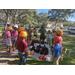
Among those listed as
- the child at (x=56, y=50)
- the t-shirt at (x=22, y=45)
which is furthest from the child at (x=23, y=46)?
the child at (x=56, y=50)

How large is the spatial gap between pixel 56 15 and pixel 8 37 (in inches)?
1122

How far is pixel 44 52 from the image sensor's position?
4.72 metres

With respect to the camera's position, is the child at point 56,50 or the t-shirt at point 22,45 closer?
the child at point 56,50

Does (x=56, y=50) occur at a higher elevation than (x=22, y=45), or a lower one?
lower

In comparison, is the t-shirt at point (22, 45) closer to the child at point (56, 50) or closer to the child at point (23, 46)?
the child at point (23, 46)

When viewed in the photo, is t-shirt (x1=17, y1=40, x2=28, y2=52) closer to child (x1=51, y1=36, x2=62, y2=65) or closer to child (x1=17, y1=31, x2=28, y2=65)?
child (x1=17, y1=31, x2=28, y2=65)

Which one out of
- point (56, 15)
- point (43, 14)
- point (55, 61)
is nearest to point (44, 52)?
point (55, 61)

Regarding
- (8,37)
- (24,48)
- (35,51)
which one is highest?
(8,37)

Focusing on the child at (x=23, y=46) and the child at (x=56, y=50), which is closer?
the child at (x=56, y=50)

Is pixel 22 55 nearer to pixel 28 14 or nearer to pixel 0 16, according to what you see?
pixel 28 14

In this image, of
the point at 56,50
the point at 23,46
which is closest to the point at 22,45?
the point at 23,46

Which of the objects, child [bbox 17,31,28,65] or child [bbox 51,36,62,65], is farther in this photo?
child [bbox 17,31,28,65]

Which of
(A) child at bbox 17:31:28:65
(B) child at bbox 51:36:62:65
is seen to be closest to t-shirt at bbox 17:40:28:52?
(A) child at bbox 17:31:28:65

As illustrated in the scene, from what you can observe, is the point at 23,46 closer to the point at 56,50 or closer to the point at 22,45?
the point at 22,45
